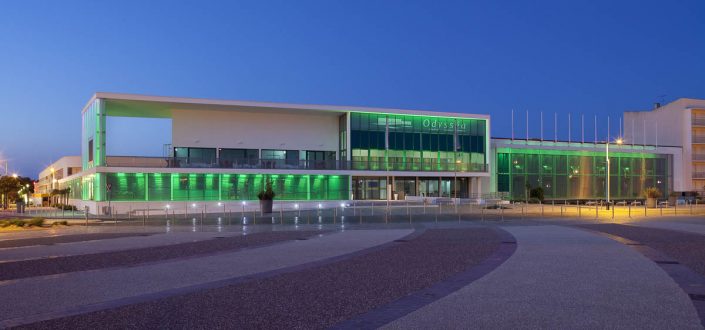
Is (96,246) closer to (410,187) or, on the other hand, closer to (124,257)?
(124,257)

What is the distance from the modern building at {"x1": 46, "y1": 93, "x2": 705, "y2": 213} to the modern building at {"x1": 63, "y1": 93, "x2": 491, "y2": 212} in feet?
0.36

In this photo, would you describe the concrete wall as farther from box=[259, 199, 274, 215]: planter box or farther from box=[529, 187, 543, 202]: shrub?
box=[529, 187, 543, 202]: shrub

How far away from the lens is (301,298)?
382 inches

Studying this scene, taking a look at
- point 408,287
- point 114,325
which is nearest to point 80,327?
point 114,325

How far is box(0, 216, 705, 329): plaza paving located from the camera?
26.7 feet

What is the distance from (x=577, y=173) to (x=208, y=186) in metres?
50.1

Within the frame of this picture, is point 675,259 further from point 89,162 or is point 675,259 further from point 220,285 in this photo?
point 89,162

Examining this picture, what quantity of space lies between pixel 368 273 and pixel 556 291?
4.13 m

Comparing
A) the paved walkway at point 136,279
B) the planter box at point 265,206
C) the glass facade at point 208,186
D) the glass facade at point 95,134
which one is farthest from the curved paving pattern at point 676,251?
the glass facade at point 95,134

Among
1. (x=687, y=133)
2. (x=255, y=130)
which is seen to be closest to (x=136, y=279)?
(x=255, y=130)

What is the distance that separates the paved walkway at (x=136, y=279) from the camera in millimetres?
9612

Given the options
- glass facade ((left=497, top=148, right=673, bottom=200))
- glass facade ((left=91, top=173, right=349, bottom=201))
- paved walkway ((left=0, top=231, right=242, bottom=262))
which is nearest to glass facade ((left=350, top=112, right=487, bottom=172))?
glass facade ((left=91, top=173, right=349, bottom=201))

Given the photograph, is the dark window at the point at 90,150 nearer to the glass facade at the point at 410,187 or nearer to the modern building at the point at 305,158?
the modern building at the point at 305,158

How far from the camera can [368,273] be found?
40.8 ft
